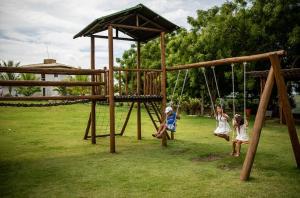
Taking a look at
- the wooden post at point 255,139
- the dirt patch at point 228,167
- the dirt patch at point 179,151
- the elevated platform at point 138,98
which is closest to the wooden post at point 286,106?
the wooden post at point 255,139

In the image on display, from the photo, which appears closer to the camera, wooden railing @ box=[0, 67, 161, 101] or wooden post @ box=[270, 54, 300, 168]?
wooden post @ box=[270, 54, 300, 168]

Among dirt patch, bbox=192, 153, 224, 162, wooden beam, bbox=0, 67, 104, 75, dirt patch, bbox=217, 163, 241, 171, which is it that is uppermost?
wooden beam, bbox=0, 67, 104, 75

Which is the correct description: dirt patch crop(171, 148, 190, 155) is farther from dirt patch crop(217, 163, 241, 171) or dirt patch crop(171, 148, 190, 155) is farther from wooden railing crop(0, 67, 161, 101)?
wooden railing crop(0, 67, 161, 101)

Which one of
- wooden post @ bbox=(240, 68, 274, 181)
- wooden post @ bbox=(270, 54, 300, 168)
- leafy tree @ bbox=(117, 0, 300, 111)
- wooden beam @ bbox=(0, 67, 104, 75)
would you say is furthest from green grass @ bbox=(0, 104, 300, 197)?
leafy tree @ bbox=(117, 0, 300, 111)

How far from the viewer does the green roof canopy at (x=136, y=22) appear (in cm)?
906

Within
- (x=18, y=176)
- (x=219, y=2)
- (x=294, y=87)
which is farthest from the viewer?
(x=294, y=87)

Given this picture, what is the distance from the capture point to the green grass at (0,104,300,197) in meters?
5.27

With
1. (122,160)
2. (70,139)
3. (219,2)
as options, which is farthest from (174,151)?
(219,2)

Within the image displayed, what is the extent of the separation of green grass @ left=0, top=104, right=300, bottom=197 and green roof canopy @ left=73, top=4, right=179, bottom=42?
12.7 feet

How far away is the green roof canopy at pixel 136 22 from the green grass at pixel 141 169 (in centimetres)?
388

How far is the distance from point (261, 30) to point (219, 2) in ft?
13.9

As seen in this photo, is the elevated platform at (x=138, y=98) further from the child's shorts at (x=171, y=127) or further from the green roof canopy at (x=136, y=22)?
the green roof canopy at (x=136, y=22)

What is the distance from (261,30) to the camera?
1745 centimetres

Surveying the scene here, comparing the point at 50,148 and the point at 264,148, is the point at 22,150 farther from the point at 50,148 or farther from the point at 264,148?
the point at 264,148
